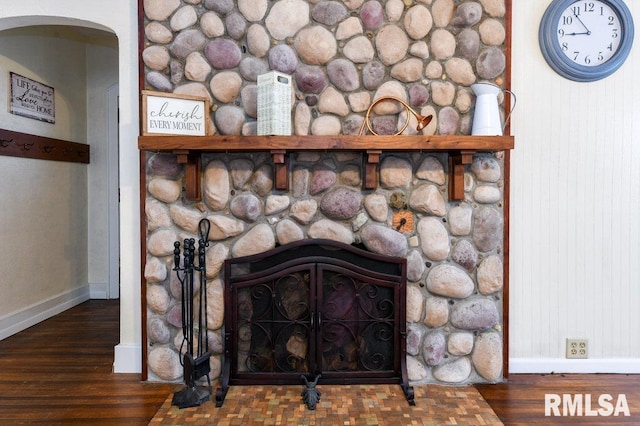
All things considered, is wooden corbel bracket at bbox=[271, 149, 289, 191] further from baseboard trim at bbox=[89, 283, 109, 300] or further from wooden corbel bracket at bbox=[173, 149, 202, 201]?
baseboard trim at bbox=[89, 283, 109, 300]

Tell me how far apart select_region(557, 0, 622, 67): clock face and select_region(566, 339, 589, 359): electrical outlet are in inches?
57.8

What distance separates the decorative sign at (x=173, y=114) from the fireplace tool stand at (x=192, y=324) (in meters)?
0.47

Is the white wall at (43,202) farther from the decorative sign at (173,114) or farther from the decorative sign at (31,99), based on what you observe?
the decorative sign at (173,114)

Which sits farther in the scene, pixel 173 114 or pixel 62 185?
pixel 62 185

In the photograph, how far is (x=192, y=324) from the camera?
2.17 meters

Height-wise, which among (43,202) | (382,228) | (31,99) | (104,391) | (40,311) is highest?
(31,99)

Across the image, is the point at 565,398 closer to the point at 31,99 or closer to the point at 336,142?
the point at 336,142

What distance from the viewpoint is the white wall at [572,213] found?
2336mm

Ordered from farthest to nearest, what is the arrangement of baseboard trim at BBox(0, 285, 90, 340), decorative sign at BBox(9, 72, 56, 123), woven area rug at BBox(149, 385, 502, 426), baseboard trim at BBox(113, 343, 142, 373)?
decorative sign at BBox(9, 72, 56, 123), baseboard trim at BBox(0, 285, 90, 340), baseboard trim at BBox(113, 343, 142, 373), woven area rug at BBox(149, 385, 502, 426)

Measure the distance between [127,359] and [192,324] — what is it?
21.6 inches

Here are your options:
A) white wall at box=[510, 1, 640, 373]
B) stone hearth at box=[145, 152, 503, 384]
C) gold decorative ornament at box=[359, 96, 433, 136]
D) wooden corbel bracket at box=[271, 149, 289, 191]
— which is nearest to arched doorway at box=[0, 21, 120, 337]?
stone hearth at box=[145, 152, 503, 384]

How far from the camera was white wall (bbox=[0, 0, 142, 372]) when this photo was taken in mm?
2344

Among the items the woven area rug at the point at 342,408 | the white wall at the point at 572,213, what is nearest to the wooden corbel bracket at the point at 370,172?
the white wall at the point at 572,213

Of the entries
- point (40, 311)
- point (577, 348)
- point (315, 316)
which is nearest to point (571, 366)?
point (577, 348)
